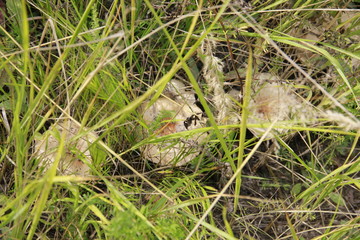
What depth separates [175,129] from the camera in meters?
1.30

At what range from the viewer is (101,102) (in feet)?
4.04

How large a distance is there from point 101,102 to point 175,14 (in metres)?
0.39

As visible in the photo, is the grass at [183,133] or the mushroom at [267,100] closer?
the grass at [183,133]

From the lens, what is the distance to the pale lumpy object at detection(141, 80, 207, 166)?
117cm

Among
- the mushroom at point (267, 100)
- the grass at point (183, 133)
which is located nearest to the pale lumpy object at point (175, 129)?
the grass at point (183, 133)

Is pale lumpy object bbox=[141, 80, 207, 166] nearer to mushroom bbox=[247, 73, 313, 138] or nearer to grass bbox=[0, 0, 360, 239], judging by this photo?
grass bbox=[0, 0, 360, 239]

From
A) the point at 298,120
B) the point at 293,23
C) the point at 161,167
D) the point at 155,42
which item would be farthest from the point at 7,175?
the point at 293,23

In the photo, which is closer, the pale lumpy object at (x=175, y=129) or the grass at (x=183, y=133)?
the grass at (x=183, y=133)

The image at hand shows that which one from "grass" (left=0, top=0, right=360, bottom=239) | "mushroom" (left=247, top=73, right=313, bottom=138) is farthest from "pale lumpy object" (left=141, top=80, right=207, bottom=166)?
"mushroom" (left=247, top=73, right=313, bottom=138)

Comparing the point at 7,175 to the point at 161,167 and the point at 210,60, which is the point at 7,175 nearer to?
the point at 161,167

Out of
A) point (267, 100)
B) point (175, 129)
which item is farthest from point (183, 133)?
point (267, 100)

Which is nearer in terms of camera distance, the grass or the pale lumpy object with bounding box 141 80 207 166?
the grass

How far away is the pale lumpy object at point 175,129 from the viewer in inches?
46.0

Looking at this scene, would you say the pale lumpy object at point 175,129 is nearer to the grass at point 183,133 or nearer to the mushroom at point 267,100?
the grass at point 183,133
